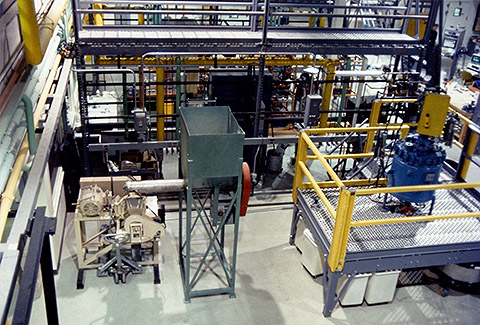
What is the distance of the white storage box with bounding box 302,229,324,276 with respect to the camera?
24.8 ft

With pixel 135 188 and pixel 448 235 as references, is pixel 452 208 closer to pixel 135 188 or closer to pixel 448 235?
pixel 448 235

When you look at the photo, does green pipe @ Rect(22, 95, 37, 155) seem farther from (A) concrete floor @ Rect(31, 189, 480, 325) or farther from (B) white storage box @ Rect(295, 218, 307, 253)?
(B) white storage box @ Rect(295, 218, 307, 253)

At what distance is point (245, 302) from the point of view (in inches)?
284

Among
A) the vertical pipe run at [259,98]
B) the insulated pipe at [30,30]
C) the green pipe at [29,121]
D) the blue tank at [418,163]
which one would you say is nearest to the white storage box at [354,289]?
the blue tank at [418,163]

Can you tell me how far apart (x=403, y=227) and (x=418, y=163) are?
1.04m

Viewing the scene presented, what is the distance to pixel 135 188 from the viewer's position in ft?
21.7

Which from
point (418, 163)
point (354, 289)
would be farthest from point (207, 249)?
point (418, 163)

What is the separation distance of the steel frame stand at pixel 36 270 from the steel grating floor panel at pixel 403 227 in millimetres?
4350

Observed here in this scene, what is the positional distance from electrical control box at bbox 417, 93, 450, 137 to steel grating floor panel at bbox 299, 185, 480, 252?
1.48 metres

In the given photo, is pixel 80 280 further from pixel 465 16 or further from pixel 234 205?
pixel 465 16

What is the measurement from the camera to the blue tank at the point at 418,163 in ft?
22.6

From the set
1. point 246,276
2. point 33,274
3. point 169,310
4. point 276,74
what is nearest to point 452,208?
point 246,276

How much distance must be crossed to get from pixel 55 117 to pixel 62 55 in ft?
9.69

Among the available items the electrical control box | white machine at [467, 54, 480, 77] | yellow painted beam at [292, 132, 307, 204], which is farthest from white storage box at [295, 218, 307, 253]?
white machine at [467, 54, 480, 77]
